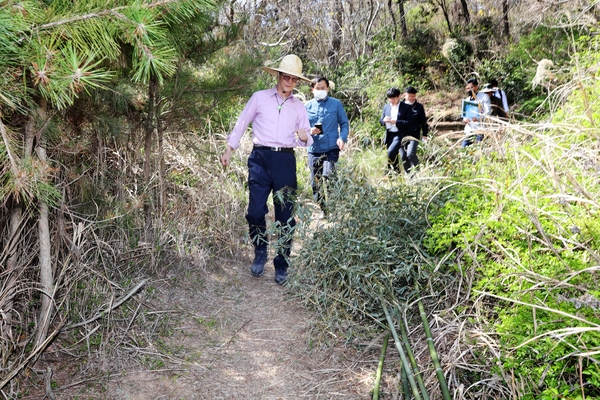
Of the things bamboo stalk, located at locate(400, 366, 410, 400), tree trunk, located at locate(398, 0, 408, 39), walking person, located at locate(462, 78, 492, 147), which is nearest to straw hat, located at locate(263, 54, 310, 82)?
walking person, located at locate(462, 78, 492, 147)

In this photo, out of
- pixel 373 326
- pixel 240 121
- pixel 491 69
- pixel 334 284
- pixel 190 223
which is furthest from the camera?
pixel 491 69

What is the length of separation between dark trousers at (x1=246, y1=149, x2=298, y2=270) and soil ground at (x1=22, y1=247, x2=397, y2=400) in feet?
1.94

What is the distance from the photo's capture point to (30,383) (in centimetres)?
310

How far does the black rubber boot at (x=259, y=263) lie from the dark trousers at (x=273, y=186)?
16cm

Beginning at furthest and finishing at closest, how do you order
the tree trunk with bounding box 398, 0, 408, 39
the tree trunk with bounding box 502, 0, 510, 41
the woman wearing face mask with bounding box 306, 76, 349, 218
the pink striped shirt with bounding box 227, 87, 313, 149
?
the tree trunk with bounding box 398, 0, 408, 39
the tree trunk with bounding box 502, 0, 510, 41
the woman wearing face mask with bounding box 306, 76, 349, 218
the pink striped shirt with bounding box 227, 87, 313, 149

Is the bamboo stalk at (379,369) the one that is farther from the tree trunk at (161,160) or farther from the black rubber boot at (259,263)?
the tree trunk at (161,160)

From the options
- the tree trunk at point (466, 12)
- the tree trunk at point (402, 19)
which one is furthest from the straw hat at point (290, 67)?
the tree trunk at point (466, 12)

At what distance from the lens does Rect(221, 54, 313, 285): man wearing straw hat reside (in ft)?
15.0

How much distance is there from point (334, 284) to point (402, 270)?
1.96 ft

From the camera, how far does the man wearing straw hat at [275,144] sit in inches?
180

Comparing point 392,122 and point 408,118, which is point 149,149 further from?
point 408,118

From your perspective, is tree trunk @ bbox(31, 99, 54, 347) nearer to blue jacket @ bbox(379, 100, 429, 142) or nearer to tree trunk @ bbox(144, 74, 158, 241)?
tree trunk @ bbox(144, 74, 158, 241)

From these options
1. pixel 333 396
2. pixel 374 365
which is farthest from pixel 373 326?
pixel 333 396

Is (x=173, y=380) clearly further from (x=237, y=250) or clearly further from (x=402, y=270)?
(x=237, y=250)
